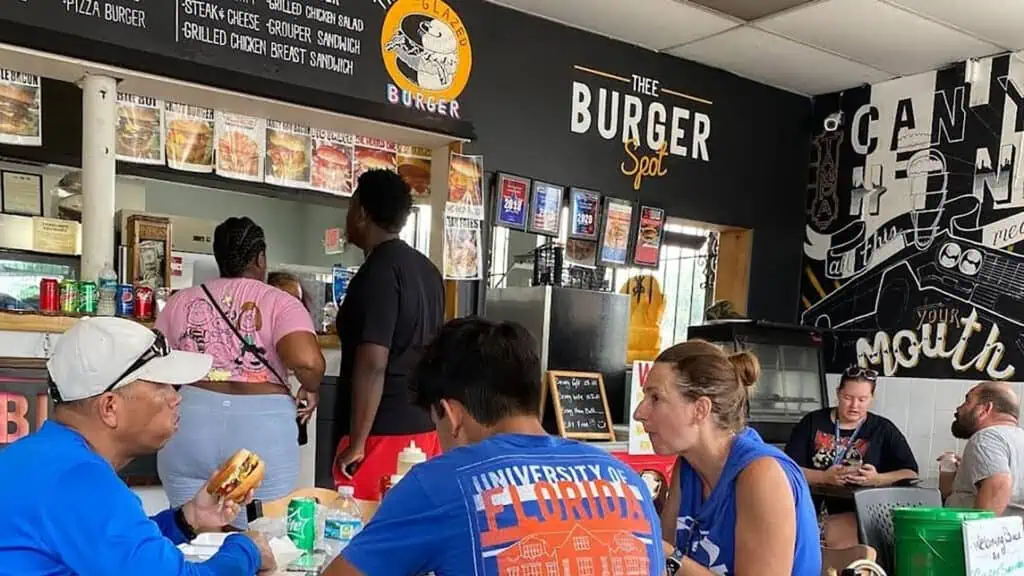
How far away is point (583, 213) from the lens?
4.89 metres

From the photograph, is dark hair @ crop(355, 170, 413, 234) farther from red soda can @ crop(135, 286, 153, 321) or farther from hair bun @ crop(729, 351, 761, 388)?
hair bun @ crop(729, 351, 761, 388)

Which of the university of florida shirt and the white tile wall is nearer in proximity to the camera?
the university of florida shirt

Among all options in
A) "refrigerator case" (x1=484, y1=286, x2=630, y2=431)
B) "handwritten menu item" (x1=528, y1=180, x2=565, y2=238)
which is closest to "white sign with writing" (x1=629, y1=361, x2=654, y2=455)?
"refrigerator case" (x1=484, y1=286, x2=630, y2=431)

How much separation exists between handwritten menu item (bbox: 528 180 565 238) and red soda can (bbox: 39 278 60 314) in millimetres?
2338

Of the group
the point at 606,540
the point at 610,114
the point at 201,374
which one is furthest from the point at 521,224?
the point at 606,540

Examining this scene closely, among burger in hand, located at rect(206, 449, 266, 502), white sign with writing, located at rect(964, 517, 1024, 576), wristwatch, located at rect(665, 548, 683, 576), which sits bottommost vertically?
white sign with writing, located at rect(964, 517, 1024, 576)

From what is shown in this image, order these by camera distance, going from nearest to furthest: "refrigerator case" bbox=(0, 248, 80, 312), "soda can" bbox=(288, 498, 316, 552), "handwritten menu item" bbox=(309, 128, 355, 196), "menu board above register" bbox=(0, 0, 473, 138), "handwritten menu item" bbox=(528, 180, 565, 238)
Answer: "soda can" bbox=(288, 498, 316, 552) < "menu board above register" bbox=(0, 0, 473, 138) < "handwritten menu item" bbox=(309, 128, 355, 196) < "handwritten menu item" bbox=(528, 180, 565, 238) < "refrigerator case" bbox=(0, 248, 80, 312)

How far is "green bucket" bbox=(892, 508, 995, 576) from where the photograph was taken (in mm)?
2785

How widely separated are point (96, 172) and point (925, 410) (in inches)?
184

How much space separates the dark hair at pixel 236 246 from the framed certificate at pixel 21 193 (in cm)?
389

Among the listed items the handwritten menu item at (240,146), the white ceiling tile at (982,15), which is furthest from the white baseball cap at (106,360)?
the white ceiling tile at (982,15)

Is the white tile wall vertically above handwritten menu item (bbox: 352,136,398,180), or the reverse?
handwritten menu item (bbox: 352,136,398,180)

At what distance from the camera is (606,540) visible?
1.32 meters

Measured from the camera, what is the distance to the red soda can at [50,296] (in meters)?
3.23
